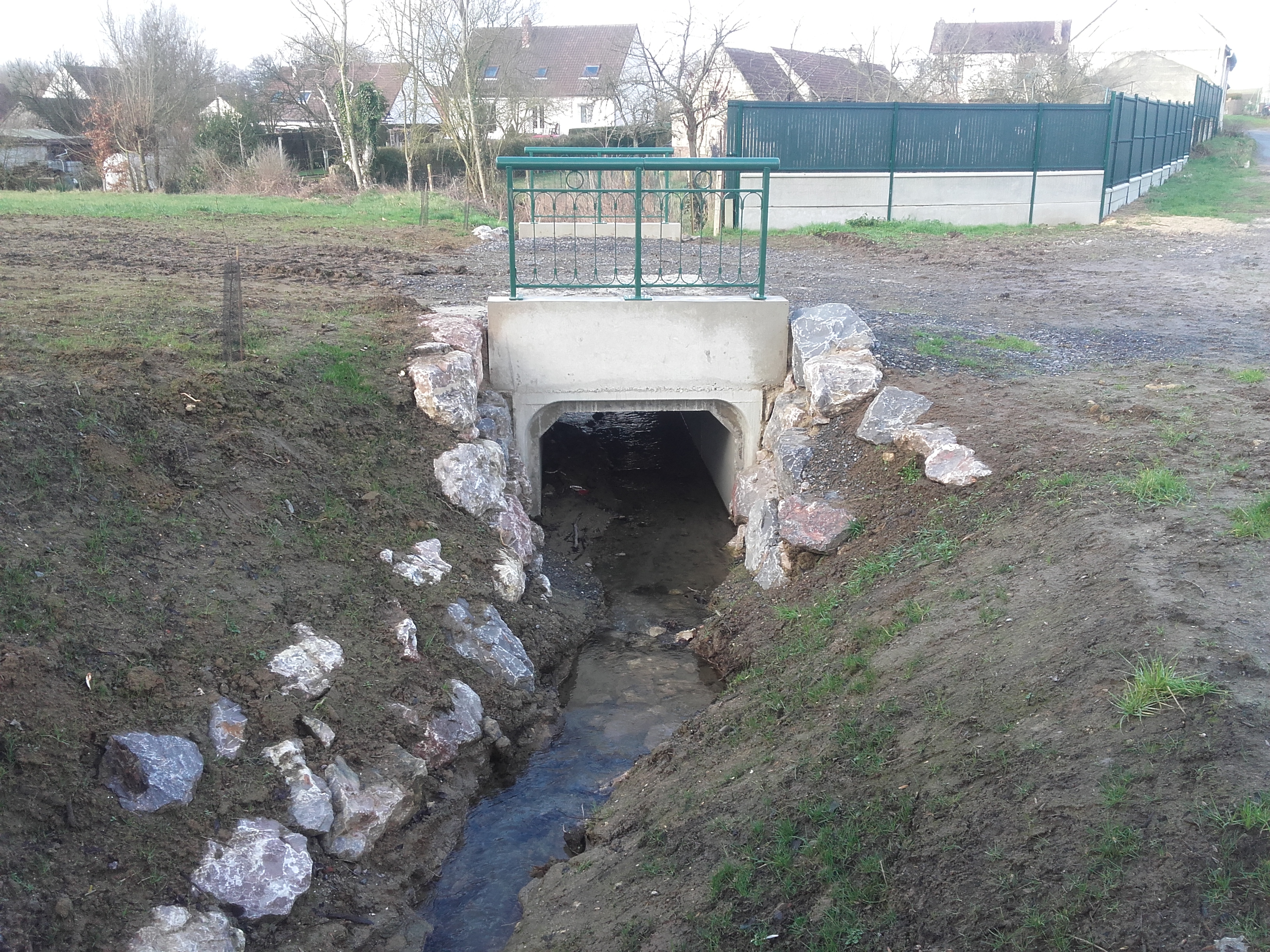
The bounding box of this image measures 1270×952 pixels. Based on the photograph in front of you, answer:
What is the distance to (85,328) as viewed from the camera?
7.94m

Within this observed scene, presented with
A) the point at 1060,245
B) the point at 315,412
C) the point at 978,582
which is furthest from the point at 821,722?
the point at 1060,245

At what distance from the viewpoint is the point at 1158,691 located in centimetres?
402

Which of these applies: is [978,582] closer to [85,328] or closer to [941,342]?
[941,342]

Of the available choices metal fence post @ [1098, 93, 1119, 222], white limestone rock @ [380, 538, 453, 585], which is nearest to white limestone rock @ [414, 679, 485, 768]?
white limestone rock @ [380, 538, 453, 585]

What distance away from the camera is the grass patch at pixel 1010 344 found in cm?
977

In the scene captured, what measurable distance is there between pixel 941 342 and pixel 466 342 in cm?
504

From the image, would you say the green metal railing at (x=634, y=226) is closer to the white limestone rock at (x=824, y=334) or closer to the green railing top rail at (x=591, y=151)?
the green railing top rail at (x=591, y=151)

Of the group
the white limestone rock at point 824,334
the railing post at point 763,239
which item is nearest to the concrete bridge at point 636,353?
the railing post at point 763,239

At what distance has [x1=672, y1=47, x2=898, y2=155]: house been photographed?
26.9 m

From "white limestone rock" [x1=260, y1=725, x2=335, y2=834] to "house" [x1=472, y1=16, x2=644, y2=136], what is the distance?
21.1 m

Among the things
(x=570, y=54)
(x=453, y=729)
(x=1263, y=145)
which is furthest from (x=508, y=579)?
(x=570, y=54)

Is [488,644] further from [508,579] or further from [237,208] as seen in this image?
[237,208]

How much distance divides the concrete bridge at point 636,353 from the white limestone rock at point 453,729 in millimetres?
4133

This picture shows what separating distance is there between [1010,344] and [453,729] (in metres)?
7.17
